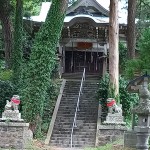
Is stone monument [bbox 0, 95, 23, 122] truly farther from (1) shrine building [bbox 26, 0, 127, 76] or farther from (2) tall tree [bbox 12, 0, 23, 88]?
(1) shrine building [bbox 26, 0, 127, 76]

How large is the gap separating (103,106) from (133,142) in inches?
248

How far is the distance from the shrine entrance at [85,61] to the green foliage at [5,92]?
9936 millimetres

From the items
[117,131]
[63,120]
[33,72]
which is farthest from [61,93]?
[117,131]

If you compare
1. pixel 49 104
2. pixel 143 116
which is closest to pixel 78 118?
pixel 49 104

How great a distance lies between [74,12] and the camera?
1077 inches

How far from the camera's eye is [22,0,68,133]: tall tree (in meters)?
16.5

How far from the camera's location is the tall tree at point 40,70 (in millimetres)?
16484

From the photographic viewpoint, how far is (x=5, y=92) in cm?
1919

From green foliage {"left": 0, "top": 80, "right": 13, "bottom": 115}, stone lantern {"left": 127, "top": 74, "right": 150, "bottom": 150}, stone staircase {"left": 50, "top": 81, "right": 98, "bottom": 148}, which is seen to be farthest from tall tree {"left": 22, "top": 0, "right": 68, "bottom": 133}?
stone lantern {"left": 127, "top": 74, "right": 150, "bottom": 150}

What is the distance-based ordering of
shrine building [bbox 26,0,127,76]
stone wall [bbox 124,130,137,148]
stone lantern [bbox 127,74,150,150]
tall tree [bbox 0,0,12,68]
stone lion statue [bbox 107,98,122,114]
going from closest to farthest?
1. stone lantern [bbox 127,74,150,150]
2. stone wall [bbox 124,130,137,148]
3. stone lion statue [bbox 107,98,122,114]
4. tall tree [bbox 0,0,12,68]
5. shrine building [bbox 26,0,127,76]

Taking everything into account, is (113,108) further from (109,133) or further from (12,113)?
(12,113)

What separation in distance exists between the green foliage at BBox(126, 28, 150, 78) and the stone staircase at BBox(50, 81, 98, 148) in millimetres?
4059

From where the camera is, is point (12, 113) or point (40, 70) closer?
point (12, 113)

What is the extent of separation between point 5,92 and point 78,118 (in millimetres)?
3562
